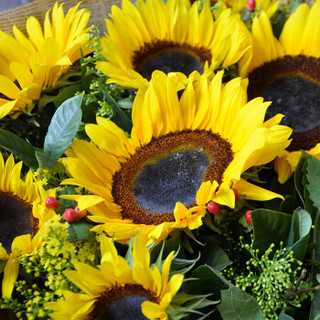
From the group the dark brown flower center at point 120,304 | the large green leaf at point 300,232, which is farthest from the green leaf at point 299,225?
the dark brown flower center at point 120,304

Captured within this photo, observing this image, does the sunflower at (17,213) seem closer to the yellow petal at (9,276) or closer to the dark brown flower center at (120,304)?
the yellow petal at (9,276)

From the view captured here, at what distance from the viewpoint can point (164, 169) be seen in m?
0.83

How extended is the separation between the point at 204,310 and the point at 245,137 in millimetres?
237

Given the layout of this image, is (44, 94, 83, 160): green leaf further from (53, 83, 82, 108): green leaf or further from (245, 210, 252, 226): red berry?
(245, 210, 252, 226): red berry

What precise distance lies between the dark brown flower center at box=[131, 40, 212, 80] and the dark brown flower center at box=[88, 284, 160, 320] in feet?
1.32

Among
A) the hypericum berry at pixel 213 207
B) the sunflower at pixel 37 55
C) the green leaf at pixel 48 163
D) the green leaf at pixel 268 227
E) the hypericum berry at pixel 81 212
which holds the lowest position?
the green leaf at pixel 268 227

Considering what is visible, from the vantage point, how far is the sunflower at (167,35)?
3.14 feet

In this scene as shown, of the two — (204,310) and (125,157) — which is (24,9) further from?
(204,310)

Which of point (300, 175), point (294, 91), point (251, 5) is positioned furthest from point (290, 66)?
point (300, 175)

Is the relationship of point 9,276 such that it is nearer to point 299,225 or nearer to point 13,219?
point 13,219

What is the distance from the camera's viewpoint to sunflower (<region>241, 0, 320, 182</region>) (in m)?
0.94

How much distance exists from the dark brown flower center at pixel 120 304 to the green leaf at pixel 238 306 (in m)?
0.10

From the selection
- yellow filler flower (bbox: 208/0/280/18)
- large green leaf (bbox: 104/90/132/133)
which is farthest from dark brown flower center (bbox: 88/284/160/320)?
yellow filler flower (bbox: 208/0/280/18)

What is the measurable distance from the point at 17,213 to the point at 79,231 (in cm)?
13
